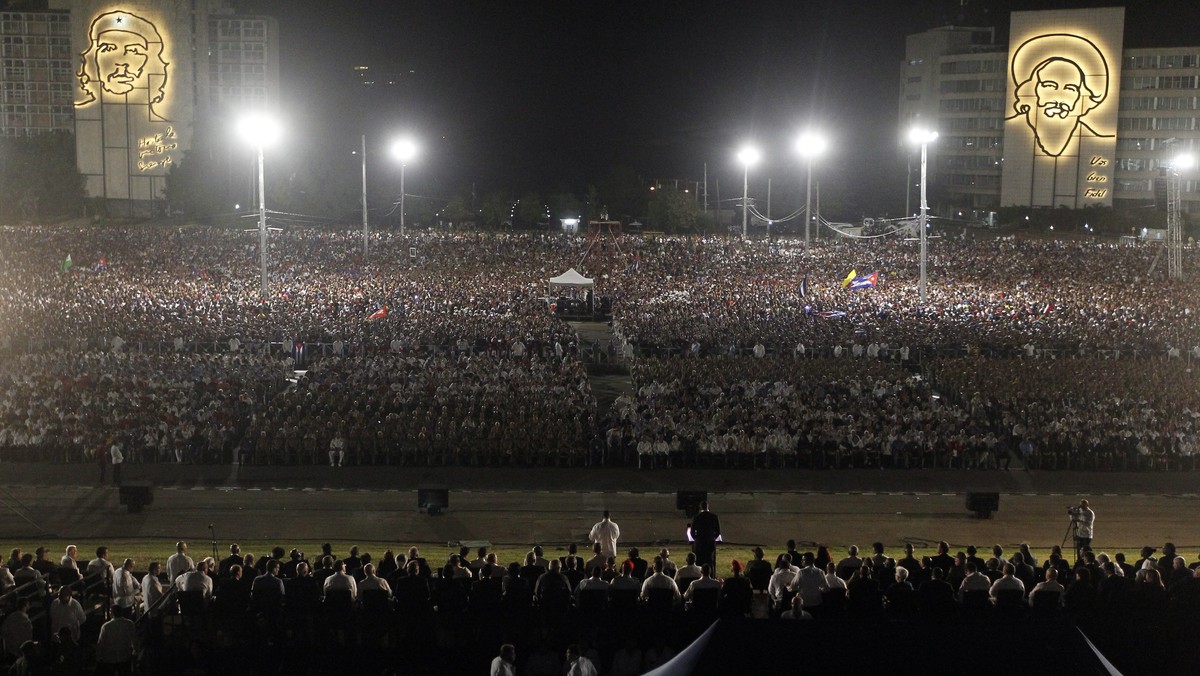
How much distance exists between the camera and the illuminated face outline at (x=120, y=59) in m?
96.6

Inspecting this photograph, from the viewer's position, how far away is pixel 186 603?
35.7 feet

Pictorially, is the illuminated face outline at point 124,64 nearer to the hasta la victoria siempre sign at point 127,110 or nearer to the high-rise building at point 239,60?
the hasta la victoria siempre sign at point 127,110

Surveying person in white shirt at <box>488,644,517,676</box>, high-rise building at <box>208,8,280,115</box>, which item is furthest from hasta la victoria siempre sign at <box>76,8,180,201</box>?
person in white shirt at <box>488,644,517,676</box>

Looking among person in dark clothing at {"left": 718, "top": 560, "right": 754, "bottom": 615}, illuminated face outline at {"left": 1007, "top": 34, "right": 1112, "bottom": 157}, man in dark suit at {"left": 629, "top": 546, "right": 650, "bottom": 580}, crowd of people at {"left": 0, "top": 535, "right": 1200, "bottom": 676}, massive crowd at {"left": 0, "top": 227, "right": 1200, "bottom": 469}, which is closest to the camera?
crowd of people at {"left": 0, "top": 535, "right": 1200, "bottom": 676}

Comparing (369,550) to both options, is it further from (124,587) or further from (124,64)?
(124,64)

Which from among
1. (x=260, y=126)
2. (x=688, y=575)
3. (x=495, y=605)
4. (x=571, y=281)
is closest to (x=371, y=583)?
(x=495, y=605)

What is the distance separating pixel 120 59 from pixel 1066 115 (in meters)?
82.2

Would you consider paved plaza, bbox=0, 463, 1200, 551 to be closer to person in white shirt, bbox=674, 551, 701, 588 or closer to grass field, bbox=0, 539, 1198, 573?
grass field, bbox=0, 539, 1198, 573

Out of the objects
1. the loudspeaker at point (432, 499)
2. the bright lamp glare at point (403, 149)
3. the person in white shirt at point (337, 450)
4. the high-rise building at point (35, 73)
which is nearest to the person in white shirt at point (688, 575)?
the loudspeaker at point (432, 499)

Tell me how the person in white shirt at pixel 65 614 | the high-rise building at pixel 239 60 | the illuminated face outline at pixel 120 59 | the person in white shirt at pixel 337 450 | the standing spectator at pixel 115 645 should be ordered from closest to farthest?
the standing spectator at pixel 115 645 < the person in white shirt at pixel 65 614 < the person in white shirt at pixel 337 450 < the illuminated face outline at pixel 120 59 < the high-rise building at pixel 239 60

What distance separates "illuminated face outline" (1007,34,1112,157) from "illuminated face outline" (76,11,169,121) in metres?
74.2

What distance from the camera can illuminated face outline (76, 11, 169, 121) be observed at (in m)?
96.2

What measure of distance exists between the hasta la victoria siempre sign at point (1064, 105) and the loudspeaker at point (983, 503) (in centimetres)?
7900

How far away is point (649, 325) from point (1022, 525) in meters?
17.4
